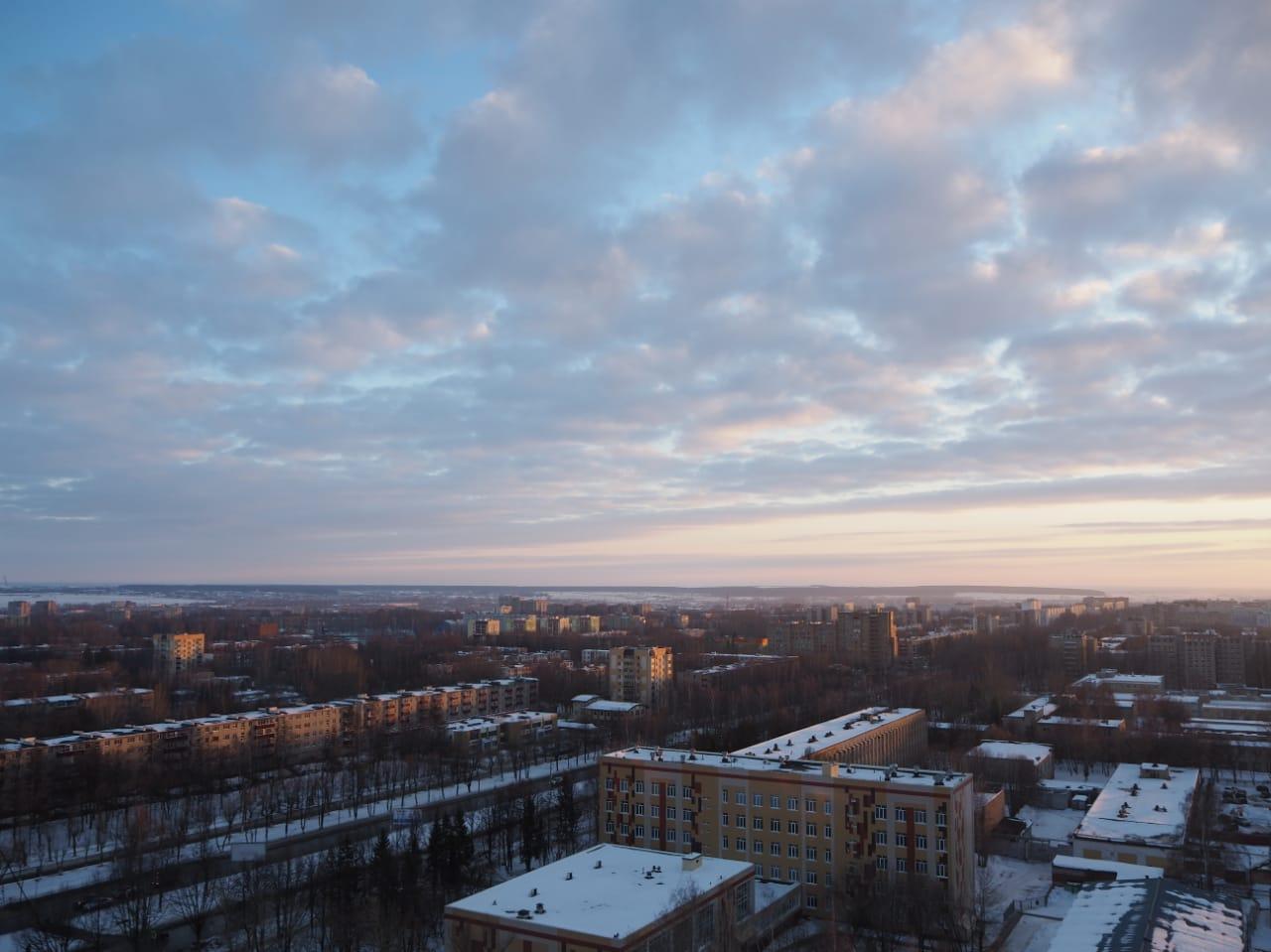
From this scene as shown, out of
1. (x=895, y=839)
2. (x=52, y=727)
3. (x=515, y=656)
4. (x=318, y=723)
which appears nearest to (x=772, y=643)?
(x=515, y=656)

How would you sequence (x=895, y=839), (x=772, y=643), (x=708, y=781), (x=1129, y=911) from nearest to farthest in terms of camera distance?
(x=1129, y=911)
(x=895, y=839)
(x=708, y=781)
(x=772, y=643)

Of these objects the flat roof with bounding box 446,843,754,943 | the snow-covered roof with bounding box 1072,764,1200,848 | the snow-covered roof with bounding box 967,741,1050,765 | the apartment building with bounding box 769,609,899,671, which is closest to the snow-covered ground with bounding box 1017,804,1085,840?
the snow-covered roof with bounding box 1072,764,1200,848

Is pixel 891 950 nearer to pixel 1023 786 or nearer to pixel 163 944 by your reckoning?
pixel 163 944

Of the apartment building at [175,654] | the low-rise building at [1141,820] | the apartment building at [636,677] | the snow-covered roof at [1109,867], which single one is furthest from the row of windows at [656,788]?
the apartment building at [175,654]

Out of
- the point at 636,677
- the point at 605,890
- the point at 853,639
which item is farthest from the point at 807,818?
the point at 853,639

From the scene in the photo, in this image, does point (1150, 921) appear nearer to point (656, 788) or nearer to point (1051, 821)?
point (656, 788)

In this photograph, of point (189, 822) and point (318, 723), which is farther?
point (318, 723)

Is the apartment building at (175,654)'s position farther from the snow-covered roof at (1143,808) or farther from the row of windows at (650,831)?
the snow-covered roof at (1143,808)
